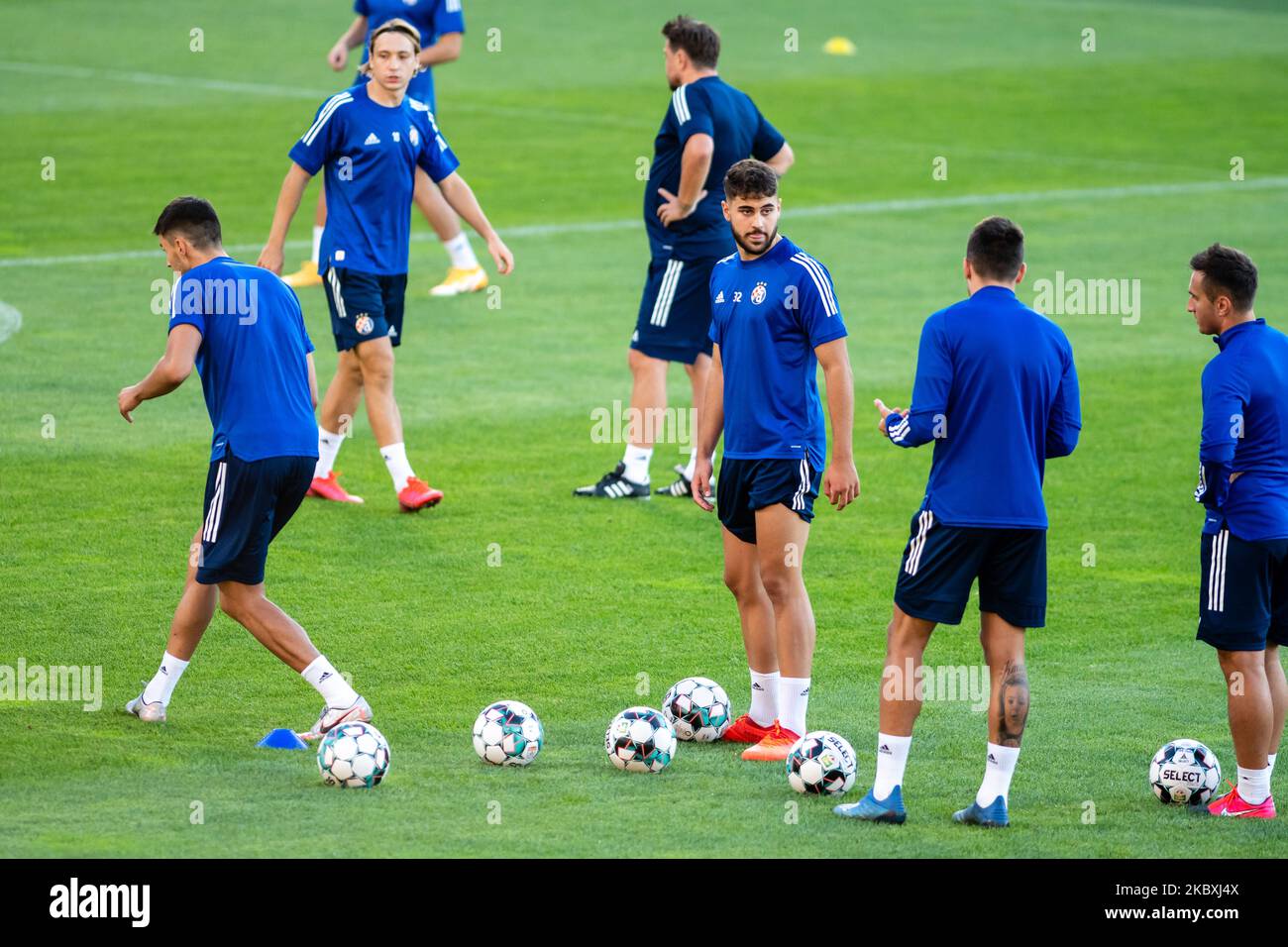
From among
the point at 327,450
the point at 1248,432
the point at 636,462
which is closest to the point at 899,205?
the point at 636,462

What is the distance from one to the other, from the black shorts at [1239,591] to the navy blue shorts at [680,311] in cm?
541

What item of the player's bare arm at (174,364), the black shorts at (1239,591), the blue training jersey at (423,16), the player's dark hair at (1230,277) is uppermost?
the blue training jersey at (423,16)

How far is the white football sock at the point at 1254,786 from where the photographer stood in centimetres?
716

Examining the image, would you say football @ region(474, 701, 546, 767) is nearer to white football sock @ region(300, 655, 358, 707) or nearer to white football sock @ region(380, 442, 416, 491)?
white football sock @ region(300, 655, 358, 707)

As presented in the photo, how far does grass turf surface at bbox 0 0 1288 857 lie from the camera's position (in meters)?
7.11

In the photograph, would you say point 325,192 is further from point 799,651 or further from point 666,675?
point 799,651

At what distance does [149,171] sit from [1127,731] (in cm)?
1807

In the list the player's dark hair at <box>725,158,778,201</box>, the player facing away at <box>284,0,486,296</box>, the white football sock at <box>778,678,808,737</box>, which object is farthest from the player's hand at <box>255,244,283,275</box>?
the player facing away at <box>284,0,486,296</box>

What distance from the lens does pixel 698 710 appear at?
26.5ft

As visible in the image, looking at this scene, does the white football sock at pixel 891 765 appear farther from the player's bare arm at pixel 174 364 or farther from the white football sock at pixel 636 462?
the white football sock at pixel 636 462

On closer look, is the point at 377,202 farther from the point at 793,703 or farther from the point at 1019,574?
the point at 1019,574

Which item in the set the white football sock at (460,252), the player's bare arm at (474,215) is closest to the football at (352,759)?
the player's bare arm at (474,215)

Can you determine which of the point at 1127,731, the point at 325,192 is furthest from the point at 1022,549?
the point at 325,192
